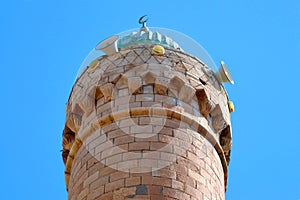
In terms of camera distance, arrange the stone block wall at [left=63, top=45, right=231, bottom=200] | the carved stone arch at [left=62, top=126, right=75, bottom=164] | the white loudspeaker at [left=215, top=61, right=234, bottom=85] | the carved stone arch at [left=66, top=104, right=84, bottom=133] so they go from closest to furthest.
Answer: the stone block wall at [left=63, top=45, right=231, bottom=200]
the carved stone arch at [left=66, top=104, right=84, bottom=133]
the carved stone arch at [left=62, top=126, right=75, bottom=164]
the white loudspeaker at [left=215, top=61, right=234, bottom=85]

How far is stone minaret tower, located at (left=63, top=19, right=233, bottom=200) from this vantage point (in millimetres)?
11453

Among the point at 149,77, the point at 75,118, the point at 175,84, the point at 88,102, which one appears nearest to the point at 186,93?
the point at 175,84

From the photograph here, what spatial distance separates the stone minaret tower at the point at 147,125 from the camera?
11.5 meters

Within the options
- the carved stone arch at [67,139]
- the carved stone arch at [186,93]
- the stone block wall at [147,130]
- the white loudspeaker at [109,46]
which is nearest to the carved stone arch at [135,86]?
the stone block wall at [147,130]

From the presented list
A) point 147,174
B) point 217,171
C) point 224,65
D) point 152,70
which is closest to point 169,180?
point 147,174

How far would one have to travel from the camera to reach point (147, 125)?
1203 cm

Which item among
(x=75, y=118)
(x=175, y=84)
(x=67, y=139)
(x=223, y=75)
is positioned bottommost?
(x=67, y=139)

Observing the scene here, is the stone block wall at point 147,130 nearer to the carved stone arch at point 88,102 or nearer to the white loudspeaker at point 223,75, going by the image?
the carved stone arch at point 88,102

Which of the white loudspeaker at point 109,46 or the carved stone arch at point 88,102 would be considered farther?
the white loudspeaker at point 109,46

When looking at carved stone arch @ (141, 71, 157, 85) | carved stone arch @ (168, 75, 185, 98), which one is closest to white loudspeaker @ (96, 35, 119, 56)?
carved stone arch @ (141, 71, 157, 85)

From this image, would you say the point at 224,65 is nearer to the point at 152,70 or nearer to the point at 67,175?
the point at 152,70

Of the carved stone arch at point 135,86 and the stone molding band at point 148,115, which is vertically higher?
the carved stone arch at point 135,86

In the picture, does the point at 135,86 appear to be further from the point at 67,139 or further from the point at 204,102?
the point at 67,139

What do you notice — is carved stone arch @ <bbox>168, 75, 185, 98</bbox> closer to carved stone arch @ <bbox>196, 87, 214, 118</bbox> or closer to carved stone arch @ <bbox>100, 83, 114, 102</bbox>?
carved stone arch @ <bbox>196, 87, 214, 118</bbox>
